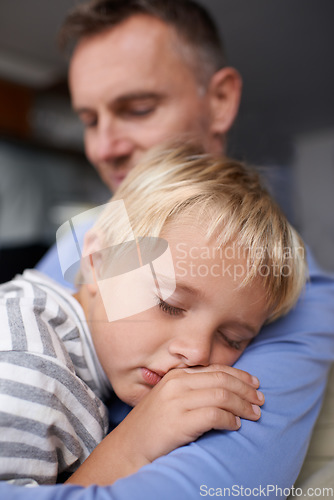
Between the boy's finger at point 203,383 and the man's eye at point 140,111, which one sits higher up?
the man's eye at point 140,111

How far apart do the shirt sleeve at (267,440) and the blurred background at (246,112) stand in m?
0.15

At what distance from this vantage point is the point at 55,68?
1800 millimetres

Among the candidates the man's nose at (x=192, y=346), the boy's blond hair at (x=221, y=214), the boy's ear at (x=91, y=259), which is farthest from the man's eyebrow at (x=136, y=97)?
the man's nose at (x=192, y=346)

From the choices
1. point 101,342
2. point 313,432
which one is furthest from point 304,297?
point 101,342

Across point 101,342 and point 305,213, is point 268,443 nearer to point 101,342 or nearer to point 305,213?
point 101,342

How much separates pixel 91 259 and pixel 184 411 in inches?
6.8

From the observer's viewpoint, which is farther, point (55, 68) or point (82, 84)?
point (55, 68)

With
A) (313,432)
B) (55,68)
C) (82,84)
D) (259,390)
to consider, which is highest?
(55,68)

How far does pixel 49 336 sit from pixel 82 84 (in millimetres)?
630

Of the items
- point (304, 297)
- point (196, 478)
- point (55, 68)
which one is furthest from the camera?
point (55, 68)

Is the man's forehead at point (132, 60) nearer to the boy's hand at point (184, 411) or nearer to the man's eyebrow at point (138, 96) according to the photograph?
the man's eyebrow at point (138, 96)

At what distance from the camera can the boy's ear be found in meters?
0.47

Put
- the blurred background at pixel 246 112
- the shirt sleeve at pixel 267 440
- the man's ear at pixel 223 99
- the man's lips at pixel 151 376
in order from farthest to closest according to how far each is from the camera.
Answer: the man's ear at pixel 223 99 < the blurred background at pixel 246 112 < the man's lips at pixel 151 376 < the shirt sleeve at pixel 267 440

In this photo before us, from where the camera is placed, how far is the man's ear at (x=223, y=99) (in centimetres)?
95
